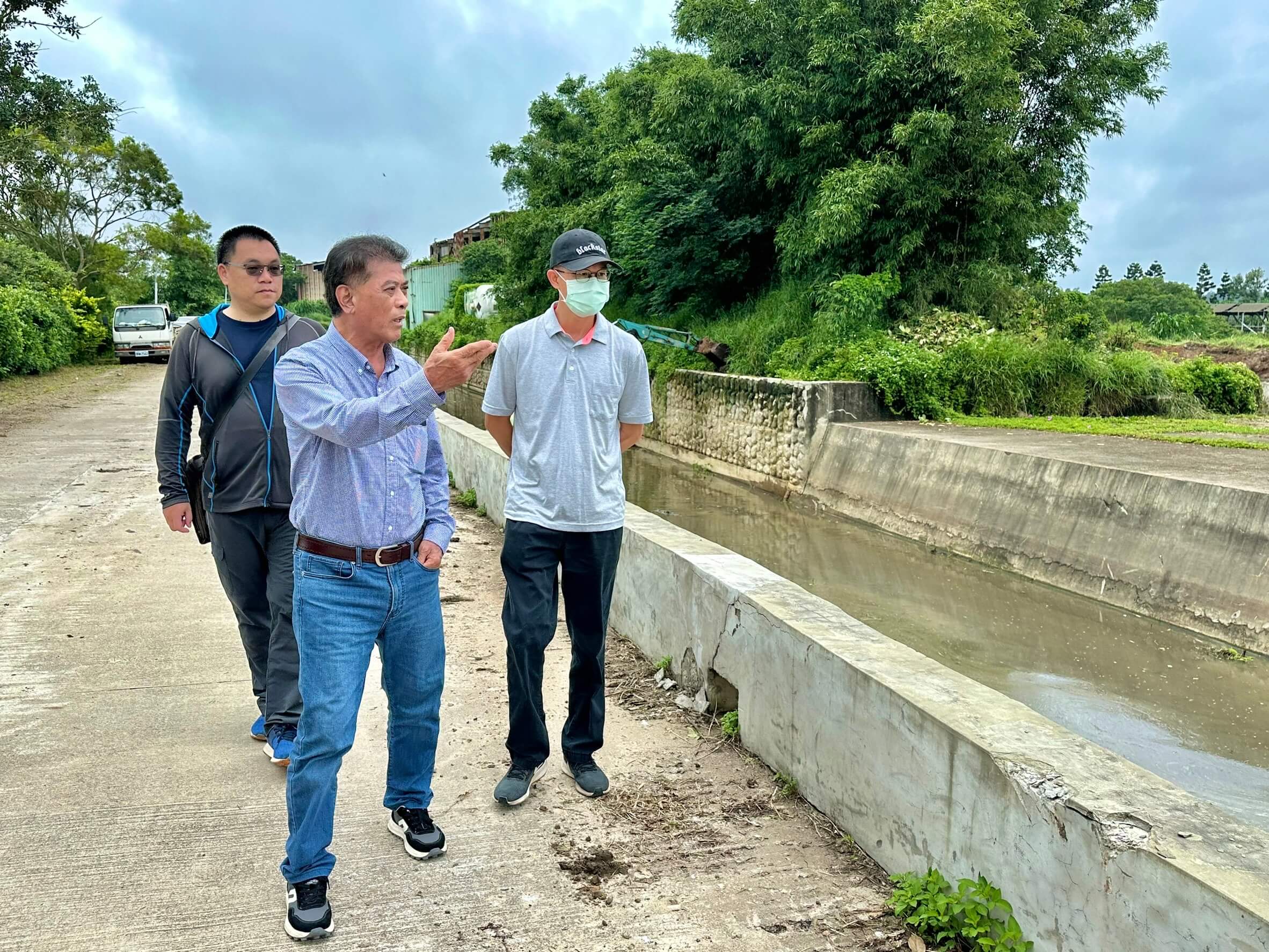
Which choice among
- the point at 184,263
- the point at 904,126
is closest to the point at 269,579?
the point at 904,126

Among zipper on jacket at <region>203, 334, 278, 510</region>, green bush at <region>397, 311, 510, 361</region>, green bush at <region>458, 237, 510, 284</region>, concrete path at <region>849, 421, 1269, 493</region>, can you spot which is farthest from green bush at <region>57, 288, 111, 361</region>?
zipper on jacket at <region>203, 334, 278, 510</region>

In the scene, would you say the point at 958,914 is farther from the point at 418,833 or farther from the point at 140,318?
the point at 140,318

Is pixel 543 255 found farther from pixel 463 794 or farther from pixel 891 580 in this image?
pixel 463 794

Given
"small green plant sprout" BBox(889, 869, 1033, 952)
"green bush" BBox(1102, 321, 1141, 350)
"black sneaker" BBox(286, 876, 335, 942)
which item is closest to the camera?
"small green plant sprout" BBox(889, 869, 1033, 952)

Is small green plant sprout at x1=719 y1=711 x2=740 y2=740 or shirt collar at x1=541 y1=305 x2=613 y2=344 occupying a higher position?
shirt collar at x1=541 y1=305 x2=613 y2=344

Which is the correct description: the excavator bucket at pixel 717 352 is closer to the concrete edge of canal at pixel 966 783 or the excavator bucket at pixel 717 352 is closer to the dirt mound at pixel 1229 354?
the dirt mound at pixel 1229 354

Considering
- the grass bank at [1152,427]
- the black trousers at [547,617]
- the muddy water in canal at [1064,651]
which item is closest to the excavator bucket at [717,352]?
the grass bank at [1152,427]

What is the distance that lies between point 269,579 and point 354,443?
1316 millimetres

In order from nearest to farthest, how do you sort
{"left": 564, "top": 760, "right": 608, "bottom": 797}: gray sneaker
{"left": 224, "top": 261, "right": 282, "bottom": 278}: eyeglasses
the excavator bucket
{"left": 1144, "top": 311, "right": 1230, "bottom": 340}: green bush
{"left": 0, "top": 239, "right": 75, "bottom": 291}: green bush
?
1. {"left": 564, "top": 760, "right": 608, "bottom": 797}: gray sneaker
2. {"left": 224, "top": 261, "right": 282, "bottom": 278}: eyeglasses
3. the excavator bucket
4. {"left": 0, "top": 239, "right": 75, "bottom": 291}: green bush
5. {"left": 1144, "top": 311, "right": 1230, "bottom": 340}: green bush

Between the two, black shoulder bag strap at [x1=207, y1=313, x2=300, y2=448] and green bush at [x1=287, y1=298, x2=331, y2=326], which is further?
green bush at [x1=287, y1=298, x2=331, y2=326]

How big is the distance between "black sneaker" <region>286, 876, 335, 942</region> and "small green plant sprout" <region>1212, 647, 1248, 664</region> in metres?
6.99

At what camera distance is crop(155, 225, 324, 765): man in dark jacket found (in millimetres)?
3529

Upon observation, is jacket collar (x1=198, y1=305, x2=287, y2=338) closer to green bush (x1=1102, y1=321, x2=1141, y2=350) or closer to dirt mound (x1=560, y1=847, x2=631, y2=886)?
dirt mound (x1=560, y1=847, x2=631, y2=886)

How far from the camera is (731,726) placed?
154 inches
